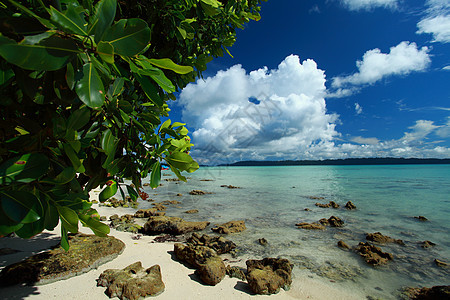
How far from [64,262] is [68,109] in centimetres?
358

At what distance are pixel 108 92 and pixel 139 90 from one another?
0.86 m

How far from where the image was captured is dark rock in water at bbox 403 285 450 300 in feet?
13.1

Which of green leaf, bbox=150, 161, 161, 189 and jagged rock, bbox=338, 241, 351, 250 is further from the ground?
green leaf, bbox=150, 161, 161, 189

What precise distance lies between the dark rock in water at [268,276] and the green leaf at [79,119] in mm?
4067

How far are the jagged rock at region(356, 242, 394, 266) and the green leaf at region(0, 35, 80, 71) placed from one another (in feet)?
26.7

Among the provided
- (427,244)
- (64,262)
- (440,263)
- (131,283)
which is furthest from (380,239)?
(64,262)

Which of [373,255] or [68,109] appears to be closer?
[68,109]

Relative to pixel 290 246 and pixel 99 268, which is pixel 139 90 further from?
pixel 290 246

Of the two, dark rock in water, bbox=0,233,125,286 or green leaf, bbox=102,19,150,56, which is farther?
dark rock in water, bbox=0,233,125,286

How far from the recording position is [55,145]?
3.50 ft

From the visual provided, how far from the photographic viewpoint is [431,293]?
422cm

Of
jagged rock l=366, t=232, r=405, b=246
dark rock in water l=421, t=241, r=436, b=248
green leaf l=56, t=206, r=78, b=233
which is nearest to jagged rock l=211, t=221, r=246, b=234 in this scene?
jagged rock l=366, t=232, r=405, b=246

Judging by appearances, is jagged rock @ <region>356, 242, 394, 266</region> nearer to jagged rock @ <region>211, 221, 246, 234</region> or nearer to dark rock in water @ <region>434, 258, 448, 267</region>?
dark rock in water @ <region>434, 258, 448, 267</region>

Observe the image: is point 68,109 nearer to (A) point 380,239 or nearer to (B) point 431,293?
(B) point 431,293
